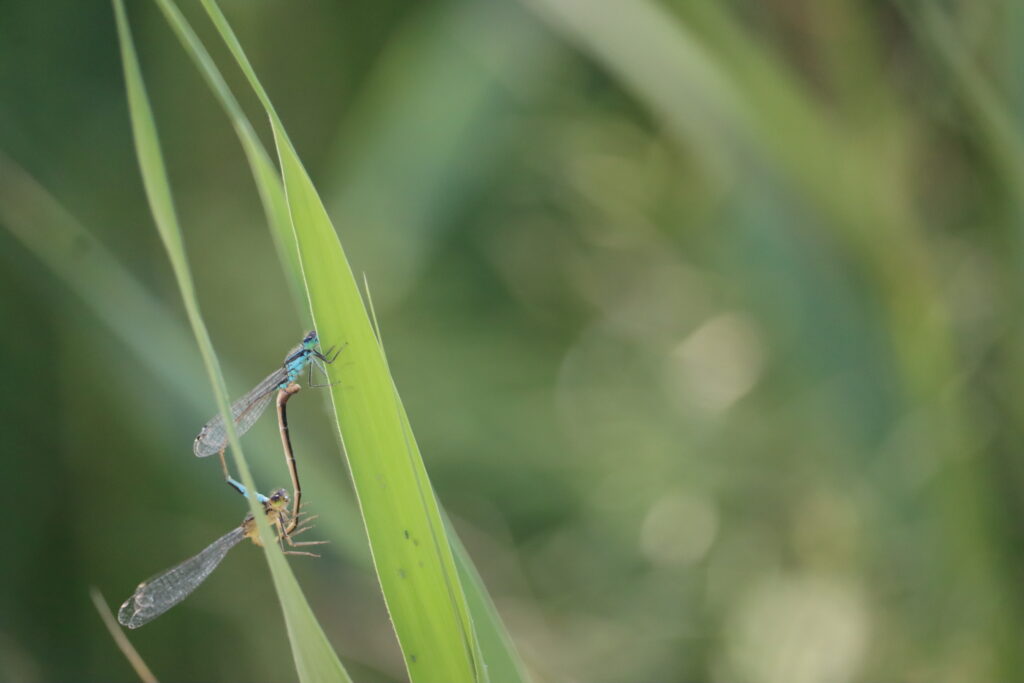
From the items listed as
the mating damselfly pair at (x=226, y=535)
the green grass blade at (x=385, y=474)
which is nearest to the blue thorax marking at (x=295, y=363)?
the mating damselfly pair at (x=226, y=535)

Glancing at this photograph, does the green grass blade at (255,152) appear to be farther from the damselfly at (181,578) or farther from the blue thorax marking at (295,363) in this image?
the damselfly at (181,578)

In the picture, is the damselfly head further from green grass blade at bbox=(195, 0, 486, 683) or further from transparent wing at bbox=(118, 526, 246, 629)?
green grass blade at bbox=(195, 0, 486, 683)

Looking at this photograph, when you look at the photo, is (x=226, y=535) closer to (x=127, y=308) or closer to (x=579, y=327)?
(x=127, y=308)

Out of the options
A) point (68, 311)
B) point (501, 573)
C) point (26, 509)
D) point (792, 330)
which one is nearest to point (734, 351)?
point (792, 330)

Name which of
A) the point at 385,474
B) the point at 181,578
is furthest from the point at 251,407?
the point at 385,474

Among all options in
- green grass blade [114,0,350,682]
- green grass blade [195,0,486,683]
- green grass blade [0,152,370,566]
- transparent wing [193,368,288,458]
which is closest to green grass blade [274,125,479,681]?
green grass blade [195,0,486,683]

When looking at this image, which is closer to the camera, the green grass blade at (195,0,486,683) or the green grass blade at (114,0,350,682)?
the green grass blade at (114,0,350,682)
